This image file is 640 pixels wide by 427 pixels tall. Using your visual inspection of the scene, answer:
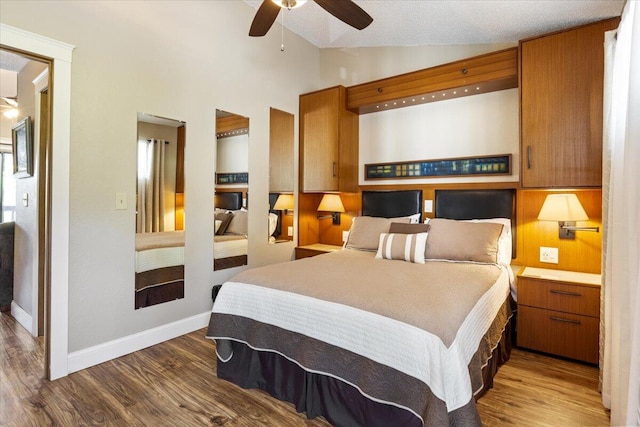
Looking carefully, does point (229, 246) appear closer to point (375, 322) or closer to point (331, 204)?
point (331, 204)

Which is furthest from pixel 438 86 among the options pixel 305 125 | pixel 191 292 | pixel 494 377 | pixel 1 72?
pixel 1 72

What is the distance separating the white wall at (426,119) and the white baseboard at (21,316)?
3.66 metres

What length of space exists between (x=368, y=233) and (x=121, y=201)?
216cm

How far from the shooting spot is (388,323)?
61.4 inches

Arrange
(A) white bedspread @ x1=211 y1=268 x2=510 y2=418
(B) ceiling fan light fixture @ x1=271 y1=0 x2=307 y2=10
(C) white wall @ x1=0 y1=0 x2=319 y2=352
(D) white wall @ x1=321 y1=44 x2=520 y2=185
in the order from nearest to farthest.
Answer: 1. (A) white bedspread @ x1=211 y1=268 x2=510 y2=418
2. (B) ceiling fan light fixture @ x1=271 y1=0 x2=307 y2=10
3. (C) white wall @ x1=0 y1=0 x2=319 y2=352
4. (D) white wall @ x1=321 y1=44 x2=520 y2=185

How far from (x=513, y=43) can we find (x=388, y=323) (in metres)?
3.05

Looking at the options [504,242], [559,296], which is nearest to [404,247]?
[504,242]

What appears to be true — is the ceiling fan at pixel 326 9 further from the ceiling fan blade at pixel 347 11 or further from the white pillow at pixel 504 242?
the white pillow at pixel 504 242

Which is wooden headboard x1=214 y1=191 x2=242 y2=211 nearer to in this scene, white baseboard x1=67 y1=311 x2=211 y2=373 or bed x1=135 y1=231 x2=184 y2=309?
bed x1=135 y1=231 x2=184 y2=309

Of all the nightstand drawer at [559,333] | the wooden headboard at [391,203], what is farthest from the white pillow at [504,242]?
the wooden headboard at [391,203]

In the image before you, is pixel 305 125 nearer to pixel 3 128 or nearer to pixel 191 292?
pixel 191 292

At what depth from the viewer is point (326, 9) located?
6.97ft

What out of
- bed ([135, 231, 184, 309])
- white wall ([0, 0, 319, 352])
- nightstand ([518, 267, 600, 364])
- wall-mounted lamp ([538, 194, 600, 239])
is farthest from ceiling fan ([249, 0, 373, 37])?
nightstand ([518, 267, 600, 364])

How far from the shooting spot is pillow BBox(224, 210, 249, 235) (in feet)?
11.2
